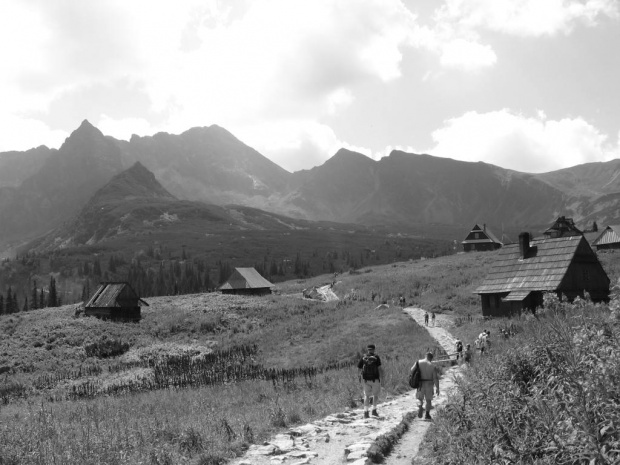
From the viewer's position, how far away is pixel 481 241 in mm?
130750

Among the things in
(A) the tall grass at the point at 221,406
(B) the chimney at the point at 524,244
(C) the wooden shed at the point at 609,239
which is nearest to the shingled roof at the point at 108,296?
(A) the tall grass at the point at 221,406

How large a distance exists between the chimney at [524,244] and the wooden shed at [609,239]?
53974mm

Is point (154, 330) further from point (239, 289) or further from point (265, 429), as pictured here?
point (265, 429)

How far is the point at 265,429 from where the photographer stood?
13.9 meters

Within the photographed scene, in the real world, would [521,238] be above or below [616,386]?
above

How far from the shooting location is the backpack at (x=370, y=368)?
16469 mm

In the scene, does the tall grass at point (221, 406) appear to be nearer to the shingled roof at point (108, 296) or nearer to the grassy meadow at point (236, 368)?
the grassy meadow at point (236, 368)

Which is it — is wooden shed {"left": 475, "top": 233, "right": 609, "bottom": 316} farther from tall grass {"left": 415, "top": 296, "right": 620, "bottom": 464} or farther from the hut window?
tall grass {"left": 415, "top": 296, "right": 620, "bottom": 464}

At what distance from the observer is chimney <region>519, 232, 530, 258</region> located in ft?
153

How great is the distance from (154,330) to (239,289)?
29.7m

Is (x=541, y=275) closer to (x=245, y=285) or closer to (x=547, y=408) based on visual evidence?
(x=547, y=408)

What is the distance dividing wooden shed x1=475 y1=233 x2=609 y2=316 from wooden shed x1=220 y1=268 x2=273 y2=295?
156 feet

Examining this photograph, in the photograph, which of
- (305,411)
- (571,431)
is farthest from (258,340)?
(571,431)

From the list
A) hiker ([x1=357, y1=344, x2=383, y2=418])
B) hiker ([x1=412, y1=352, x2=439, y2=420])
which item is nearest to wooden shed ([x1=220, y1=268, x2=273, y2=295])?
hiker ([x1=357, y1=344, x2=383, y2=418])
